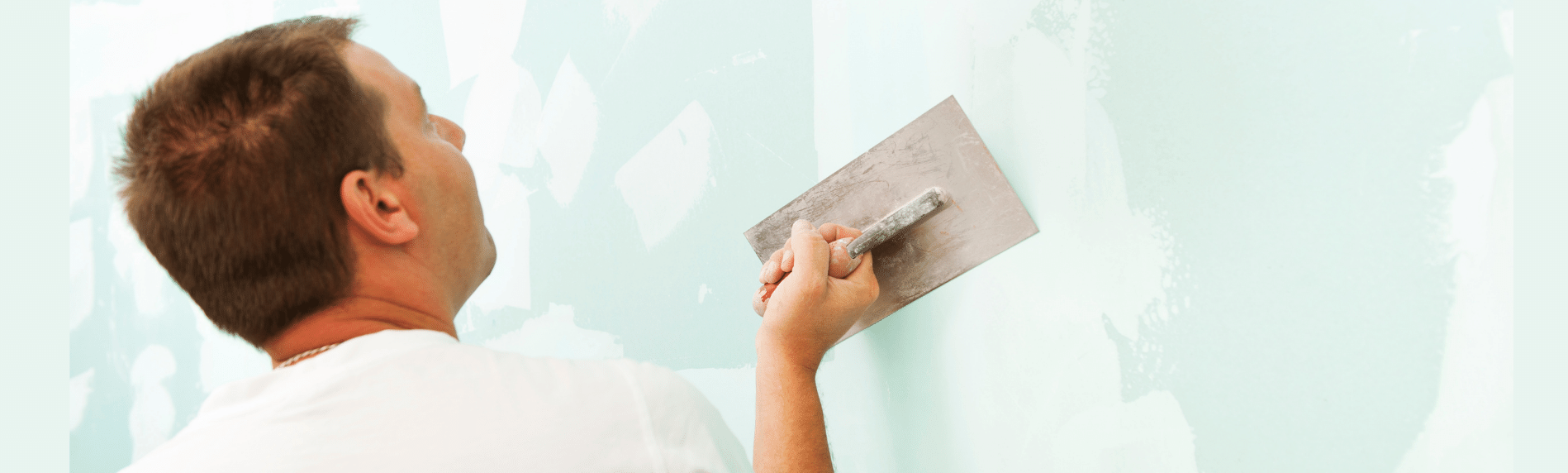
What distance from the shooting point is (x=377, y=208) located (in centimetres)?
Answer: 75

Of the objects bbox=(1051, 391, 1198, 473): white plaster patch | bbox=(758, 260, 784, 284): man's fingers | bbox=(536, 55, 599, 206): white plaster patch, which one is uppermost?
bbox=(536, 55, 599, 206): white plaster patch

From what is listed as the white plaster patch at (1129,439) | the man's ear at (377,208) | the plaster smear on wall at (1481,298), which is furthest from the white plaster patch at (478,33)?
the plaster smear on wall at (1481,298)

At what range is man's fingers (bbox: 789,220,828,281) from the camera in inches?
31.4

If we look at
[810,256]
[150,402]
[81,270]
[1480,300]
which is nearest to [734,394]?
[810,256]

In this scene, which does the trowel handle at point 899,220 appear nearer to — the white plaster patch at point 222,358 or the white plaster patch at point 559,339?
the white plaster patch at point 559,339

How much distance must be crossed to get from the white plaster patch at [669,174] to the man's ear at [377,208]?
384 mm

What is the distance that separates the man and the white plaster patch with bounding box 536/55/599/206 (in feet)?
1.14

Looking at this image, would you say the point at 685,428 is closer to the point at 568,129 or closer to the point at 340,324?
the point at 340,324

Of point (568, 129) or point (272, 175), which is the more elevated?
point (568, 129)

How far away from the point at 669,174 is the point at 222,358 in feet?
4.73

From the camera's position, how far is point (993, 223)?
0.83m

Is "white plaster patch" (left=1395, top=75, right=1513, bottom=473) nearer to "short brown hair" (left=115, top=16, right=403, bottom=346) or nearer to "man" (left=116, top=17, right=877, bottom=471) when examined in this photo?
"man" (left=116, top=17, right=877, bottom=471)

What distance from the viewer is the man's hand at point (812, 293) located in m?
0.80

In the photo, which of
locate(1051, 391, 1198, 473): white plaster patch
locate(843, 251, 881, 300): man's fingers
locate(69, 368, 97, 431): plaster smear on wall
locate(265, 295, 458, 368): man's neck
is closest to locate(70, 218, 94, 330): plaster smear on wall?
locate(69, 368, 97, 431): plaster smear on wall
